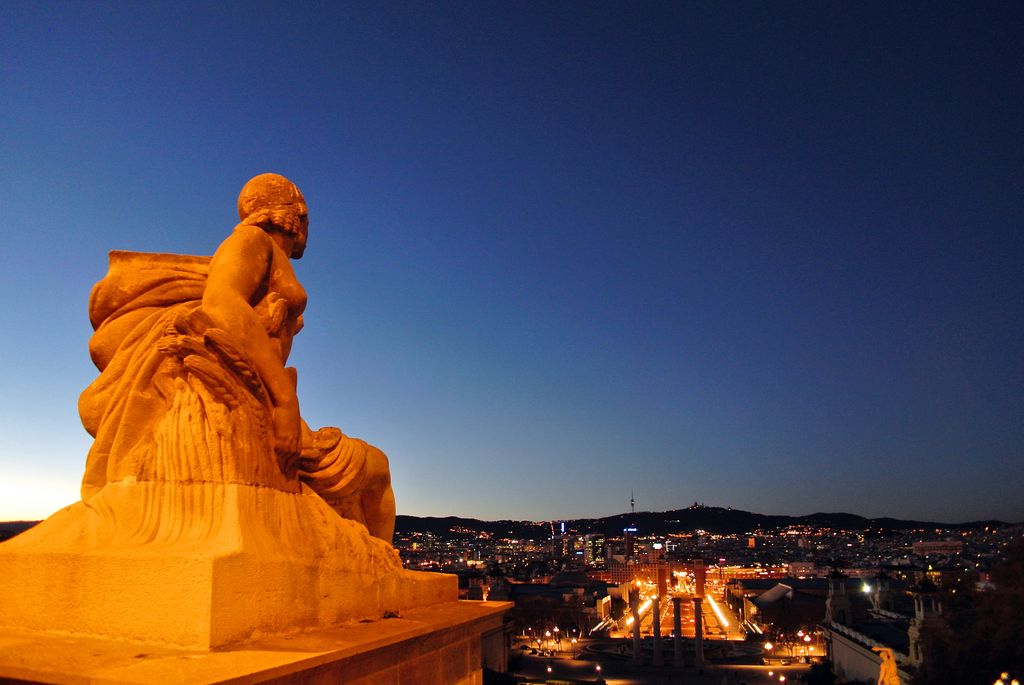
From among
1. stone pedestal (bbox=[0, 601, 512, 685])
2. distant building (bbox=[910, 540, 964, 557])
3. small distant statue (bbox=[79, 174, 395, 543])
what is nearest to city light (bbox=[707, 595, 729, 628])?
distant building (bbox=[910, 540, 964, 557])

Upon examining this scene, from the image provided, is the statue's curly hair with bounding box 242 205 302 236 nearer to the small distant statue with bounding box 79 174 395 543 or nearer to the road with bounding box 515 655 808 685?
the small distant statue with bounding box 79 174 395 543

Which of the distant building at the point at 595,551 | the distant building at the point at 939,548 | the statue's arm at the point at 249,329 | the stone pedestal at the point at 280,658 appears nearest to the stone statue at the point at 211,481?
the statue's arm at the point at 249,329

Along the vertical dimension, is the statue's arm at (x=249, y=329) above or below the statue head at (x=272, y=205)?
below

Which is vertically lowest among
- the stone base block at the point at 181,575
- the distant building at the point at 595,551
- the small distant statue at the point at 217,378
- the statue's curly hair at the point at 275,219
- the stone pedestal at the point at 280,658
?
the distant building at the point at 595,551

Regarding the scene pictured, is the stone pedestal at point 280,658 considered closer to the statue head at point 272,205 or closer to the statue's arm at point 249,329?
the statue's arm at point 249,329

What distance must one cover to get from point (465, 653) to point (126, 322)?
8.40ft

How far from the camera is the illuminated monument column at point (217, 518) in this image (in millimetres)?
2936

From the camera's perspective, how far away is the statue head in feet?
14.6

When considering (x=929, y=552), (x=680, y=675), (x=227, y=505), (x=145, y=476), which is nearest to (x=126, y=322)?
(x=145, y=476)

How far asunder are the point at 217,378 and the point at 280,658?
137cm

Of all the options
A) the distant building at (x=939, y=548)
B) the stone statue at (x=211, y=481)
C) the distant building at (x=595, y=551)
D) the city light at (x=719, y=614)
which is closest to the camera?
the stone statue at (x=211, y=481)

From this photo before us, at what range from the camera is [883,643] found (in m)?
30.8

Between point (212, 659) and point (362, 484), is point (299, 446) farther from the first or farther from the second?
point (212, 659)

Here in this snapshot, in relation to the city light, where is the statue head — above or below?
above
